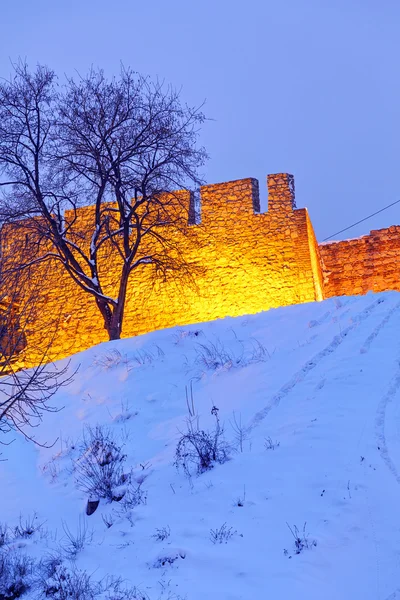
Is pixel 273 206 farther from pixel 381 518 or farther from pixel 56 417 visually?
pixel 381 518

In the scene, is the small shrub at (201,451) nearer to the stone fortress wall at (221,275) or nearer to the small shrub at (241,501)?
the small shrub at (241,501)

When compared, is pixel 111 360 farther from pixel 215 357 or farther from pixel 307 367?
pixel 307 367

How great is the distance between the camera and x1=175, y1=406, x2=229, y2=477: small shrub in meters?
6.21

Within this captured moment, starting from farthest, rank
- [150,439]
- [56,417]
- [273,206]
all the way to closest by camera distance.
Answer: [273,206], [56,417], [150,439]

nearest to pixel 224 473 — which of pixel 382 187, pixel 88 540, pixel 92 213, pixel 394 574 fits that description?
pixel 88 540

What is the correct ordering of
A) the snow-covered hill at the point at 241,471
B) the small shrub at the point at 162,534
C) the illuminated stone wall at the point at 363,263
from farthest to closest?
the illuminated stone wall at the point at 363,263 < the small shrub at the point at 162,534 < the snow-covered hill at the point at 241,471

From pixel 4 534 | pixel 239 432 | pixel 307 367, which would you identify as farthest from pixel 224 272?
Result: pixel 4 534

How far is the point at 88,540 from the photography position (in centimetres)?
567

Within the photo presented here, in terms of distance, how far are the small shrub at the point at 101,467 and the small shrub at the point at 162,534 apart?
1.05m

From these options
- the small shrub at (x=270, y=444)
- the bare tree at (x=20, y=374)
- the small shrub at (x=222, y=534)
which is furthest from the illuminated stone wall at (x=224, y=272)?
the small shrub at (x=222, y=534)

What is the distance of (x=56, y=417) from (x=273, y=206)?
8.03m

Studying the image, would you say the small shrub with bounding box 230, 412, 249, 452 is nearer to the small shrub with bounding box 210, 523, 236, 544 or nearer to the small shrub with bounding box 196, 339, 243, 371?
the small shrub with bounding box 210, 523, 236, 544

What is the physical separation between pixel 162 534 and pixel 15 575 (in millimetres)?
1297

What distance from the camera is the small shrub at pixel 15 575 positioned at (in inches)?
207
